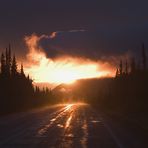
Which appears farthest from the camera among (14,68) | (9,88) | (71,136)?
(14,68)

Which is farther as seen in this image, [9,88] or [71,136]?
[9,88]

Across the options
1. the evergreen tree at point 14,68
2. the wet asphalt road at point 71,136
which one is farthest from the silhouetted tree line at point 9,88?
the wet asphalt road at point 71,136

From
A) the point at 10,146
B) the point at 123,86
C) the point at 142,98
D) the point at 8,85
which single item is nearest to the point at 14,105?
the point at 8,85

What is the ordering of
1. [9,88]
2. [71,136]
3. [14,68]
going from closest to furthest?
[71,136] → [9,88] → [14,68]

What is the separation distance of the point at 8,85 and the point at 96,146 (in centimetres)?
7219

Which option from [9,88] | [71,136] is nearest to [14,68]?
[9,88]

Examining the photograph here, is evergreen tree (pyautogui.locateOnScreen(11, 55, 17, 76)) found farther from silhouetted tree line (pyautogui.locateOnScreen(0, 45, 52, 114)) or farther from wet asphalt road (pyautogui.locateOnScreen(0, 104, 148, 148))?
wet asphalt road (pyautogui.locateOnScreen(0, 104, 148, 148))

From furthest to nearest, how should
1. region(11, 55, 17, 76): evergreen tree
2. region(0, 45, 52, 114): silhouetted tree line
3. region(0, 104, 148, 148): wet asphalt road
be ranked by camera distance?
region(11, 55, 17, 76): evergreen tree
region(0, 45, 52, 114): silhouetted tree line
region(0, 104, 148, 148): wet asphalt road

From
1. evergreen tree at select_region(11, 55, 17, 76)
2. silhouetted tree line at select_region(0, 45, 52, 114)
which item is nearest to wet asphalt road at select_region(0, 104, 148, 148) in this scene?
silhouetted tree line at select_region(0, 45, 52, 114)

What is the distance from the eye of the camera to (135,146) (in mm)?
18297

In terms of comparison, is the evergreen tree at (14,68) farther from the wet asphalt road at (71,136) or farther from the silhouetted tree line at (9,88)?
the wet asphalt road at (71,136)

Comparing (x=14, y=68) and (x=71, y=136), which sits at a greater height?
(x=14, y=68)

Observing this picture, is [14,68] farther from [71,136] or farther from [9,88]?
[71,136]

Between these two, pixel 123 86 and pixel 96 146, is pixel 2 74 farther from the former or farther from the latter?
pixel 96 146
